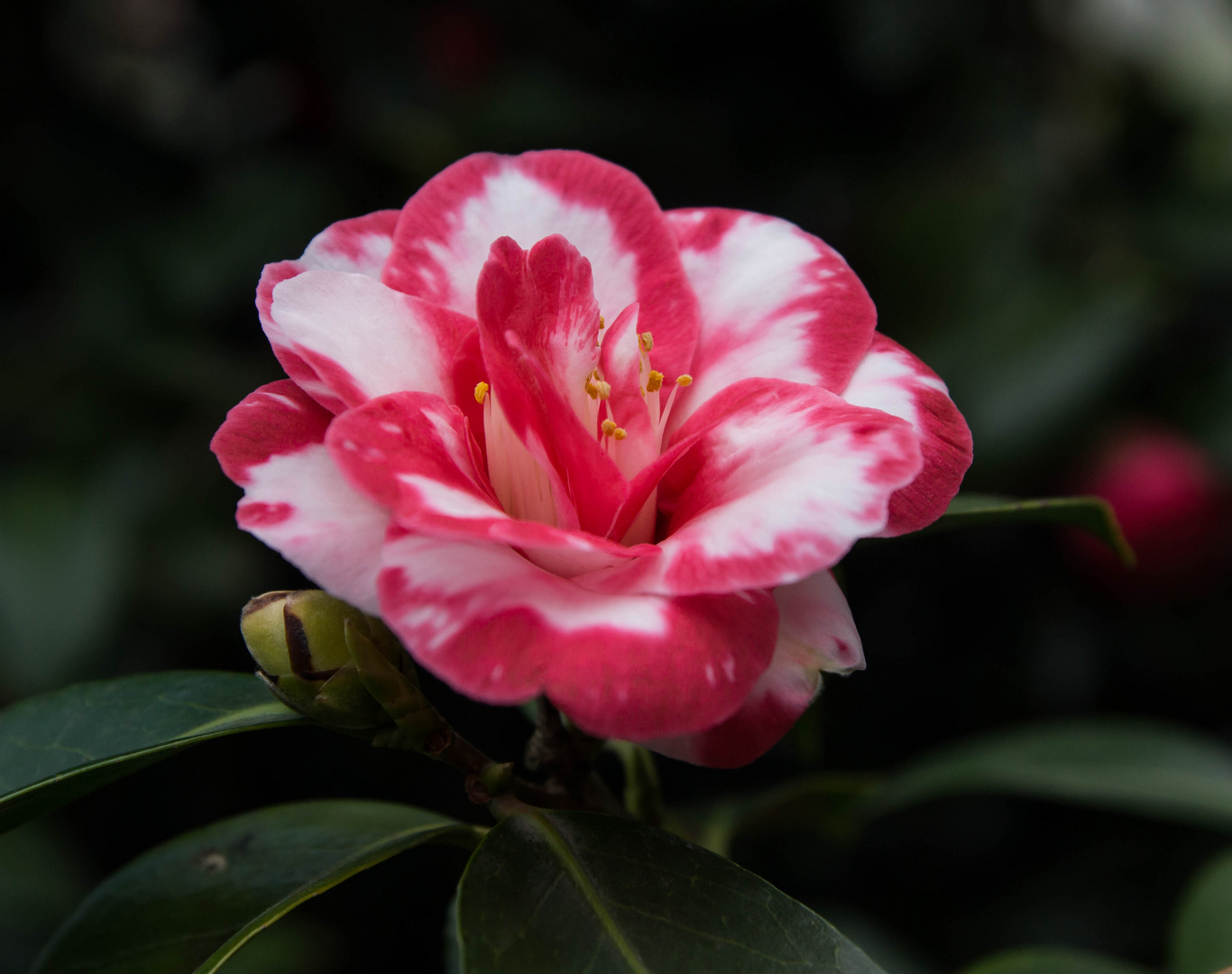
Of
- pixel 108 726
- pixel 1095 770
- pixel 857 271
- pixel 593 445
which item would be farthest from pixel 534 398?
pixel 857 271

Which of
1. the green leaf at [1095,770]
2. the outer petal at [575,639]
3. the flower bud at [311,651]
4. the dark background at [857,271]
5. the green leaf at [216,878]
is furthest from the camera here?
the dark background at [857,271]

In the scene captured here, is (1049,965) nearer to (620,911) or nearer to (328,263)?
(620,911)

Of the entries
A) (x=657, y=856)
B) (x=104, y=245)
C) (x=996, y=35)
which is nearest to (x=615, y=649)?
(x=657, y=856)

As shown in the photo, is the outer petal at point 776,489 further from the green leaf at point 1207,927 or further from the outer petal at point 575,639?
the green leaf at point 1207,927

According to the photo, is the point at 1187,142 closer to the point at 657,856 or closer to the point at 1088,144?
the point at 1088,144

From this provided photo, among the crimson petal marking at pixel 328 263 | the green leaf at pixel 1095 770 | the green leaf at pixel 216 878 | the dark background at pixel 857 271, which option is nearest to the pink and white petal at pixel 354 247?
the crimson petal marking at pixel 328 263

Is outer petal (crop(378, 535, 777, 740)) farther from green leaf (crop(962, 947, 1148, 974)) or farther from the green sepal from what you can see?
green leaf (crop(962, 947, 1148, 974))

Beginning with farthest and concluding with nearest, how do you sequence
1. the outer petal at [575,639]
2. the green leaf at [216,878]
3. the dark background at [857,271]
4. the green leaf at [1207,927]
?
the dark background at [857,271], the green leaf at [1207,927], the green leaf at [216,878], the outer petal at [575,639]
